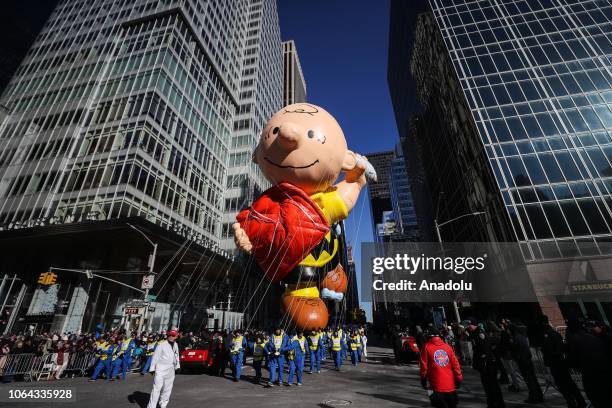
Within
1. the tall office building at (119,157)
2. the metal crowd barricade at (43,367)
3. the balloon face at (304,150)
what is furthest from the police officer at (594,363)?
the tall office building at (119,157)

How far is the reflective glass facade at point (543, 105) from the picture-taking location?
69.3 feet

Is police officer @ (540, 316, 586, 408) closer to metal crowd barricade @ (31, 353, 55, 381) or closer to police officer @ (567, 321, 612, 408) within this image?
police officer @ (567, 321, 612, 408)

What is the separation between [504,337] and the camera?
758cm

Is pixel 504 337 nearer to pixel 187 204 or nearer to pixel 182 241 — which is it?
pixel 182 241

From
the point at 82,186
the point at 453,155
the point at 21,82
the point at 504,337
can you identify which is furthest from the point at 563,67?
the point at 21,82

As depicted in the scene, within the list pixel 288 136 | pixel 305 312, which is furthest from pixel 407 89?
pixel 305 312

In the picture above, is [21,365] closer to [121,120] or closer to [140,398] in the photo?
[140,398]

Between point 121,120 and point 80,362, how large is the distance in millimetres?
21560

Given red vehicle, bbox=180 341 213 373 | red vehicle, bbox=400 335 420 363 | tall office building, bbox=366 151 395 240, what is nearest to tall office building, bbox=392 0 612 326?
red vehicle, bbox=400 335 420 363

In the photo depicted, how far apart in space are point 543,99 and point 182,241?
32.7 metres

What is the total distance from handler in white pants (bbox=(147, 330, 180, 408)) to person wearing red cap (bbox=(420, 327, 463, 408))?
486cm

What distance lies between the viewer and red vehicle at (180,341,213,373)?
37.6ft

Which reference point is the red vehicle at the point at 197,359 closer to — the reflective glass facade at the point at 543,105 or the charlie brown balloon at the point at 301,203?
the charlie brown balloon at the point at 301,203

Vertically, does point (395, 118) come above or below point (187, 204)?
above
